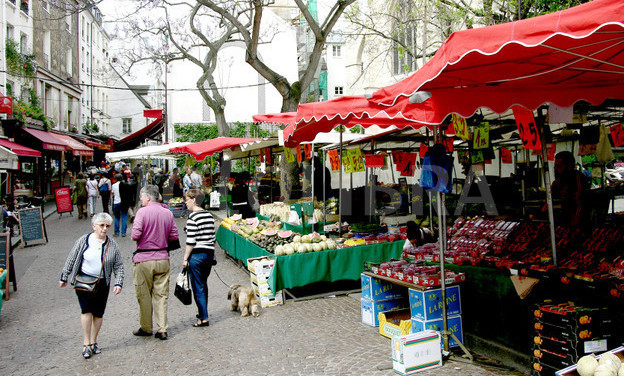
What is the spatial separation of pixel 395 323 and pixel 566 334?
2.43 m

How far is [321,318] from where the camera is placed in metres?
6.90

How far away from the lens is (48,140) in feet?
71.5

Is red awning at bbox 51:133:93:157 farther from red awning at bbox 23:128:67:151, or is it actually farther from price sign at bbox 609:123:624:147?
price sign at bbox 609:123:624:147

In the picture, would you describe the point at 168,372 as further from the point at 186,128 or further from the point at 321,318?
the point at 186,128

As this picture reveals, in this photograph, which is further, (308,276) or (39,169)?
(39,169)

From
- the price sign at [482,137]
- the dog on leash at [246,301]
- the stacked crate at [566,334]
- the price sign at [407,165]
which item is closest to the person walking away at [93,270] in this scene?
the dog on leash at [246,301]

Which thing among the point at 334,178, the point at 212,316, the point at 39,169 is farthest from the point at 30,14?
the point at 212,316

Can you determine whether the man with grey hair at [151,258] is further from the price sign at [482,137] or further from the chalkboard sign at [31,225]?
the chalkboard sign at [31,225]

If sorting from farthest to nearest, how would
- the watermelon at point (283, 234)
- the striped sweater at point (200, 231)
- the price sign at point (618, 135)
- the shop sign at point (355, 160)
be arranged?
the shop sign at point (355, 160)
the watermelon at point (283, 234)
the price sign at point (618, 135)
the striped sweater at point (200, 231)

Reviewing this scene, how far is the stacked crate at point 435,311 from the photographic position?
5.41 metres

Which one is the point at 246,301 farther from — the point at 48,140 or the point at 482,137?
the point at 48,140

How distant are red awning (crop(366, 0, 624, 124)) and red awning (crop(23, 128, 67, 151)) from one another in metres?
20.1

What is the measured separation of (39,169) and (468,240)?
24.0 m

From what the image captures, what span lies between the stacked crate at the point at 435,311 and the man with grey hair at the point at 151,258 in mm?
3111
